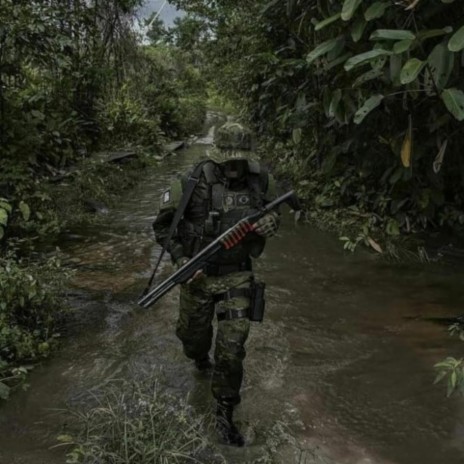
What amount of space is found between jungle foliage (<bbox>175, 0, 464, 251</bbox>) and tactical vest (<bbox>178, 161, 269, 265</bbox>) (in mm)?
754

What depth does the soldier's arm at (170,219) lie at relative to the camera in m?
3.59

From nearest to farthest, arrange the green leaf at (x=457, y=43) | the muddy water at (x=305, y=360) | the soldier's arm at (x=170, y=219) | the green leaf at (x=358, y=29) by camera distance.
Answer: the green leaf at (x=457, y=43)
the muddy water at (x=305, y=360)
the soldier's arm at (x=170, y=219)
the green leaf at (x=358, y=29)

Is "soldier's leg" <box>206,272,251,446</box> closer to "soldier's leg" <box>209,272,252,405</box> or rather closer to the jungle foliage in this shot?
"soldier's leg" <box>209,272,252,405</box>

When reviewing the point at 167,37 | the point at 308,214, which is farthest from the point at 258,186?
the point at 167,37

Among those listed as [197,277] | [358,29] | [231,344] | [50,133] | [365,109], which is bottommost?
[231,344]

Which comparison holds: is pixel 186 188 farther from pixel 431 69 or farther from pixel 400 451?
pixel 400 451

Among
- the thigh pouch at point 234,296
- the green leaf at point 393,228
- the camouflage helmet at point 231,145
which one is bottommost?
the thigh pouch at point 234,296

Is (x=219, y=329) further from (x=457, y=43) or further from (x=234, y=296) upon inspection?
(x=457, y=43)

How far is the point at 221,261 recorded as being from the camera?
352 centimetres

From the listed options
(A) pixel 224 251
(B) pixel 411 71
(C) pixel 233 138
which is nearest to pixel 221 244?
(A) pixel 224 251

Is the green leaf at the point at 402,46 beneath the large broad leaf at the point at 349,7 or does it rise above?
beneath

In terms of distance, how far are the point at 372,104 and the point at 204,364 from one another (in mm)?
2102

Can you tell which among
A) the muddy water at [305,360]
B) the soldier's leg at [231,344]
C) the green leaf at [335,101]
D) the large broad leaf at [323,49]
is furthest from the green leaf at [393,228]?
the soldier's leg at [231,344]

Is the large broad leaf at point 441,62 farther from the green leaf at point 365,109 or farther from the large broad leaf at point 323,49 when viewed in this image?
the large broad leaf at point 323,49
